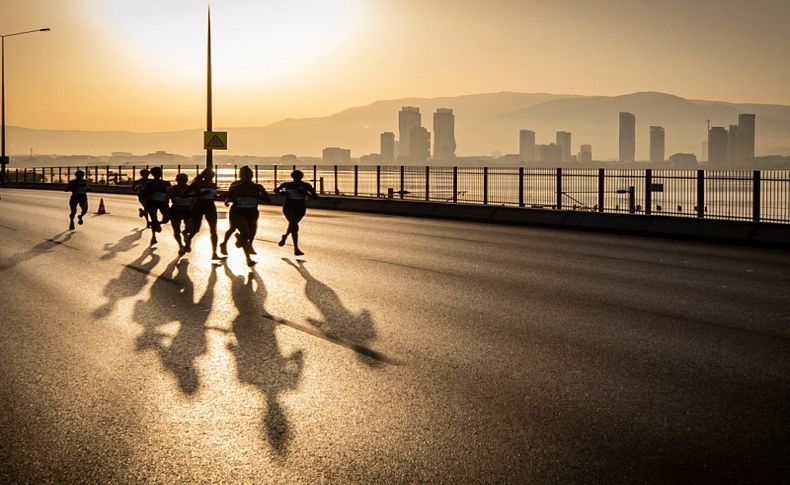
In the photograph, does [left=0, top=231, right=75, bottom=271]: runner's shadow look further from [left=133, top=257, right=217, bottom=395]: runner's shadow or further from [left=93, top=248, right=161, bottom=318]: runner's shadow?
[left=133, top=257, right=217, bottom=395]: runner's shadow

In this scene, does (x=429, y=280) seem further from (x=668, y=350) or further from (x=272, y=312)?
(x=668, y=350)

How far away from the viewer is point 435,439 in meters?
5.53

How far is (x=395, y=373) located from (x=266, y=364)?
116 centimetres

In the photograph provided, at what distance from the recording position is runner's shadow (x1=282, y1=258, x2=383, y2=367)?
8781mm

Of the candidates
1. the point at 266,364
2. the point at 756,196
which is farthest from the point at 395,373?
the point at 756,196

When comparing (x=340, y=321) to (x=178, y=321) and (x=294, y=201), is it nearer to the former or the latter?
(x=178, y=321)

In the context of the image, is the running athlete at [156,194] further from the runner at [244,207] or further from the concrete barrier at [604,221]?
the concrete barrier at [604,221]

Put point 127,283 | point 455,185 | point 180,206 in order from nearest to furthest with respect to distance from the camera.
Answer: point 127,283, point 180,206, point 455,185

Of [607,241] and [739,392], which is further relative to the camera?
[607,241]

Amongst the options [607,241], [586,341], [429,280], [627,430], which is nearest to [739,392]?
[627,430]

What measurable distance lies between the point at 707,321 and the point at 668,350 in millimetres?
1788

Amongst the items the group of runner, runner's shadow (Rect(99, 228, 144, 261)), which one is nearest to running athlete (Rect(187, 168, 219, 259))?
the group of runner

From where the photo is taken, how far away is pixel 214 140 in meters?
36.7

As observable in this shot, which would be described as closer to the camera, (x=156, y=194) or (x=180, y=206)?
(x=180, y=206)
